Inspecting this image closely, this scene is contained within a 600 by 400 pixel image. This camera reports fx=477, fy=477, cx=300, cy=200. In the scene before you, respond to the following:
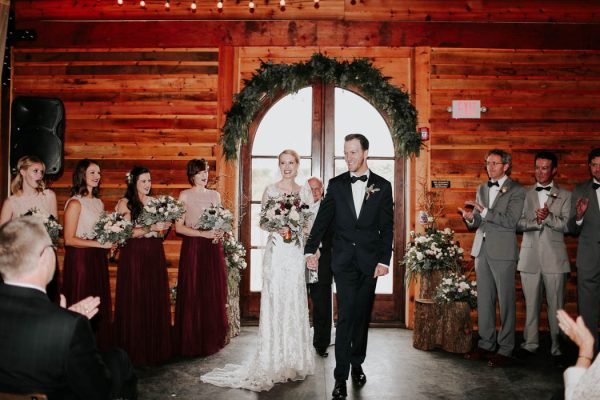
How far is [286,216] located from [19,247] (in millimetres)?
2675

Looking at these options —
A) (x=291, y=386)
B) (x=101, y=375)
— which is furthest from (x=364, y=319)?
(x=101, y=375)

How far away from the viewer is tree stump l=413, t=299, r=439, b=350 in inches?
A: 206

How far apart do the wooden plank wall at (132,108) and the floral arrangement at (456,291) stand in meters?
3.22

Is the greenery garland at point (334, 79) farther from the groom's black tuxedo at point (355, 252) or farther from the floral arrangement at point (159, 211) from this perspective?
the groom's black tuxedo at point (355, 252)

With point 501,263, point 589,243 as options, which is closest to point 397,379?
point 501,263

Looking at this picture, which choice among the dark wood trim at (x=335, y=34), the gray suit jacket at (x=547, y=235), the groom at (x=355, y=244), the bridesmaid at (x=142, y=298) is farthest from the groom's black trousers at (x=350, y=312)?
the dark wood trim at (x=335, y=34)

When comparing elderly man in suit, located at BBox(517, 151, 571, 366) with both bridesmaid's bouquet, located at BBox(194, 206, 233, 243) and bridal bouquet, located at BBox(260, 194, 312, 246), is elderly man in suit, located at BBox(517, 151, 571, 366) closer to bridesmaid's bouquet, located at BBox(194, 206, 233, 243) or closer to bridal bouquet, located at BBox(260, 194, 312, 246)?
bridal bouquet, located at BBox(260, 194, 312, 246)

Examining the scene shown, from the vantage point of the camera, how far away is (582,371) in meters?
1.82

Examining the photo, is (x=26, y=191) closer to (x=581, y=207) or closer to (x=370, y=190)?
(x=370, y=190)

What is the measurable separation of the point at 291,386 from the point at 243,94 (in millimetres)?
3714

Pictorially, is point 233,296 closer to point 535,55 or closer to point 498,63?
point 498,63

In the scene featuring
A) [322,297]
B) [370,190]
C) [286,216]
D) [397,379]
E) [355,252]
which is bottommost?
[397,379]

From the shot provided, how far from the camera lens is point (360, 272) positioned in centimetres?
396

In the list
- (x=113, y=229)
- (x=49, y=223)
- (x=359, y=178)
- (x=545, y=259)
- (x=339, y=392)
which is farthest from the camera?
(x=545, y=259)
